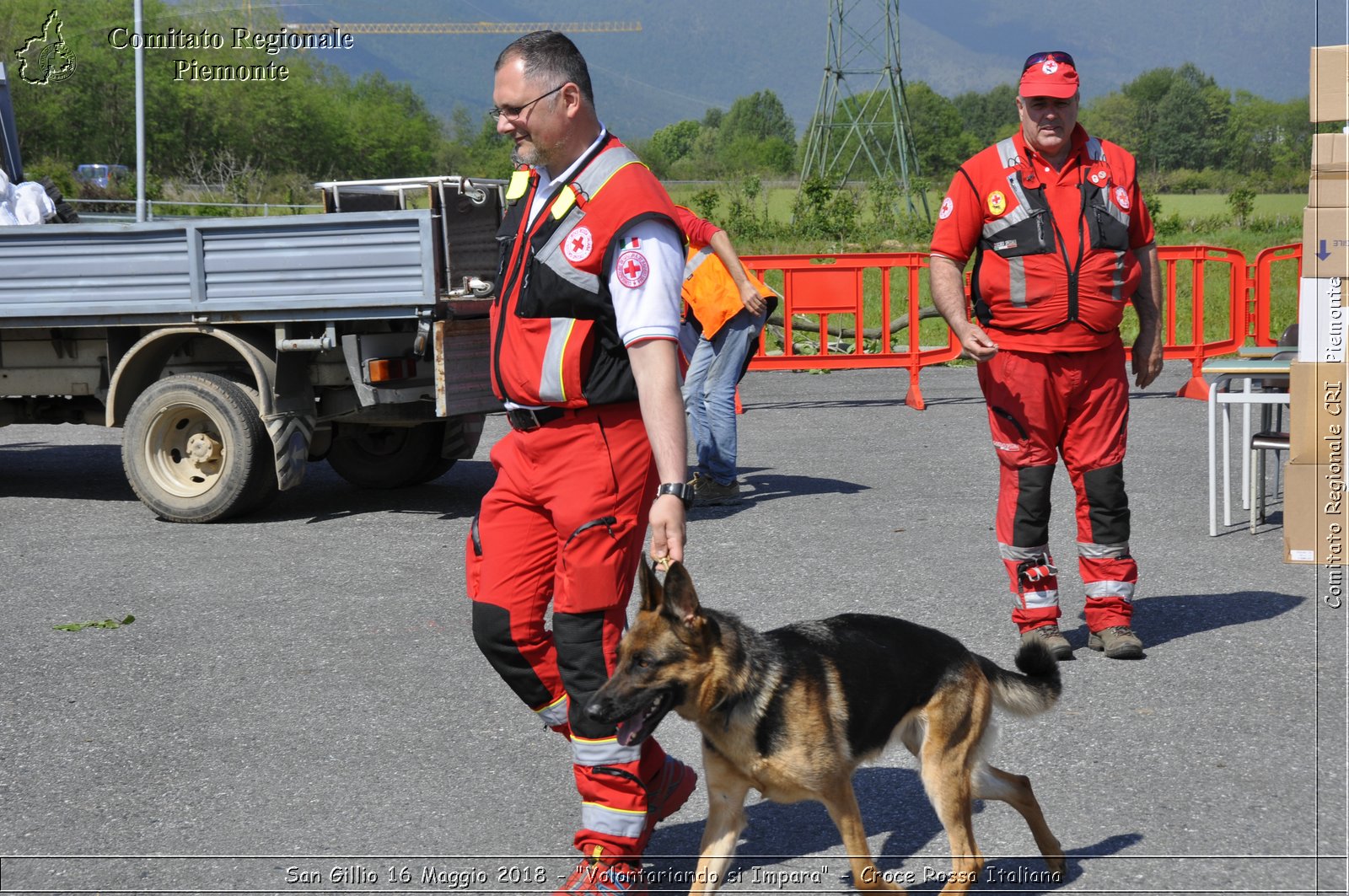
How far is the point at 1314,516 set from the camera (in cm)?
652

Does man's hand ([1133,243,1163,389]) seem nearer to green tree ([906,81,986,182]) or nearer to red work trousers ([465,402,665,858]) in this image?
red work trousers ([465,402,665,858])

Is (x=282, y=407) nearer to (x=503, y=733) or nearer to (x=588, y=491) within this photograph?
(x=503, y=733)

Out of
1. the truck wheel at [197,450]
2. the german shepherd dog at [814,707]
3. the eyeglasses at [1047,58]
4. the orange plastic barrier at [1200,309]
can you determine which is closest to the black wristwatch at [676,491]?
the german shepherd dog at [814,707]

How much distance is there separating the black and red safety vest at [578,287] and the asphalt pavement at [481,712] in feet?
4.41

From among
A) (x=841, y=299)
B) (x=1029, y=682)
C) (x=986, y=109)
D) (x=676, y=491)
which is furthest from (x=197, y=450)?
(x=986, y=109)

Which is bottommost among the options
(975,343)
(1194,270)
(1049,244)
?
(975,343)

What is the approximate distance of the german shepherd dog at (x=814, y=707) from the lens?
2.99 m

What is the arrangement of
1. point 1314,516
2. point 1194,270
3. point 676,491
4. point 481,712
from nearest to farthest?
point 676,491, point 481,712, point 1314,516, point 1194,270

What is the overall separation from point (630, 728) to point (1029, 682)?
122 centimetres

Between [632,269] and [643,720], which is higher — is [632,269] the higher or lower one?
the higher one

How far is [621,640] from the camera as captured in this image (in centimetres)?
312

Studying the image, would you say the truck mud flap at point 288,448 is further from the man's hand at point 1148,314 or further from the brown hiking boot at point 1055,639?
the man's hand at point 1148,314

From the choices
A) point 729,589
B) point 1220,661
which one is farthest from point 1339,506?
point 729,589

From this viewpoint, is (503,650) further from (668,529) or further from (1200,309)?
(1200,309)
